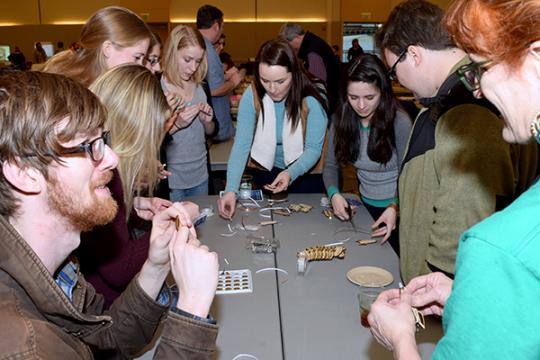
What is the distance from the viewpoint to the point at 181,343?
44.9 inches

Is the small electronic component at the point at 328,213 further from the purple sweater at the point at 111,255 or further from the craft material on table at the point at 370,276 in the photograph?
the purple sweater at the point at 111,255

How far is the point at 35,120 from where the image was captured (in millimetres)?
1108

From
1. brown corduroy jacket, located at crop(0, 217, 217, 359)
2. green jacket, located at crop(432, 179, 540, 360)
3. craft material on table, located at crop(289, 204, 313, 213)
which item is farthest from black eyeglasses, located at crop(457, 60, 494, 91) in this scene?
craft material on table, located at crop(289, 204, 313, 213)

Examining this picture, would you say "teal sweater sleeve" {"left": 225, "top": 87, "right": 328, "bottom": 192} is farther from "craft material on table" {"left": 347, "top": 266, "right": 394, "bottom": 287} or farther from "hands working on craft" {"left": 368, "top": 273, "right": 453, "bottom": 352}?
"hands working on craft" {"left": 368, "top": 273, "right": 453, "bottom": 352}

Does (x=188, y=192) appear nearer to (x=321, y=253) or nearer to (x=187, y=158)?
(x=187, y=158)

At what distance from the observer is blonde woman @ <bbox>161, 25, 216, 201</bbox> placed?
3.25 m

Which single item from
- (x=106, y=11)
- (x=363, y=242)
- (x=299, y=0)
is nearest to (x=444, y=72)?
(x=363, y=242)

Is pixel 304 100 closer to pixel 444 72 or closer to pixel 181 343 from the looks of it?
pixel 444 72

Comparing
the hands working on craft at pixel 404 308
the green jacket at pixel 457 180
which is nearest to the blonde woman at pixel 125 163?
the hands working on craft at pixel 404 308

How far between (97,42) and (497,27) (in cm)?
211

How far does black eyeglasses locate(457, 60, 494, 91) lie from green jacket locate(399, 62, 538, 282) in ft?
1.76

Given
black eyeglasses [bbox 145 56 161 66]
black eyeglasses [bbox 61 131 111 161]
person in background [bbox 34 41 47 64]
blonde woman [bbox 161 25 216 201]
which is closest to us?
black eyeglasses [bbox 61 131 111 161]

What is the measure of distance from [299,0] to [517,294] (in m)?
13.1

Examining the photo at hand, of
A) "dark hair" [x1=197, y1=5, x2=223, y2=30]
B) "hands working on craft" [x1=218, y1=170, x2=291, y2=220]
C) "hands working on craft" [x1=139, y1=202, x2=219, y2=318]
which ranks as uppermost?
"dark hair" [x1=197, y1=5, x2=223, y2=30]
